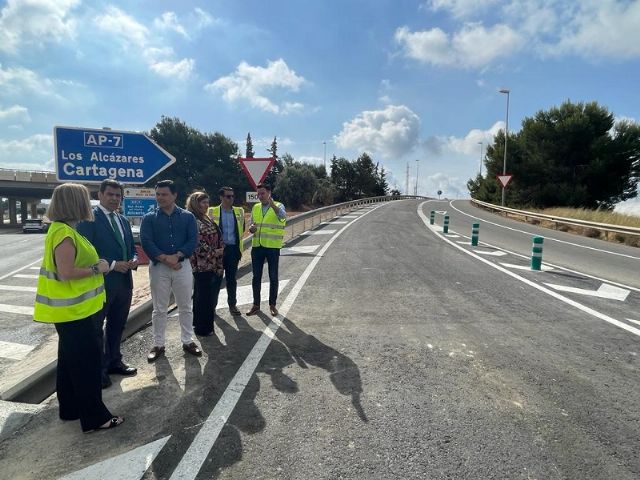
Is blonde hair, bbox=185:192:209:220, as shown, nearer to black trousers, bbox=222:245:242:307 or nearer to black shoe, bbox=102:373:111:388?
black trousers, bbox=222:245:242:307

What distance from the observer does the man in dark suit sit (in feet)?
13.0

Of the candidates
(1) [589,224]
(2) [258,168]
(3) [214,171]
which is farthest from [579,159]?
(3) [214,171]

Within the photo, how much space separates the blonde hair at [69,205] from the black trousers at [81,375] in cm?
81

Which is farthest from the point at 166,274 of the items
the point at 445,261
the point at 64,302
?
the point at 445,261

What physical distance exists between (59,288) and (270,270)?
133 inches

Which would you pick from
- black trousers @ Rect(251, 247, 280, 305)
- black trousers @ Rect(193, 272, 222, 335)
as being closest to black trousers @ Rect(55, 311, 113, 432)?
black trousers @ Rect(193, 272, 222, 335)

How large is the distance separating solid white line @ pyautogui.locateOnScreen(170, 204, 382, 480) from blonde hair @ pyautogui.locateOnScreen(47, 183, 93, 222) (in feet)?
6.10

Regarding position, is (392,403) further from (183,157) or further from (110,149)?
(183,157)

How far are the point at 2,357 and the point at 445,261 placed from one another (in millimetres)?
9155

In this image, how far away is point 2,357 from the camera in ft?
18.4

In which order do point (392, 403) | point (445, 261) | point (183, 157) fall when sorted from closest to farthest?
point (392, 403) < point (445, 261) < point (183, 157)

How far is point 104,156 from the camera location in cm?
543

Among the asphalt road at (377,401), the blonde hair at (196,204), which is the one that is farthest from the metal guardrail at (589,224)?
the blonde hair at (196,204)

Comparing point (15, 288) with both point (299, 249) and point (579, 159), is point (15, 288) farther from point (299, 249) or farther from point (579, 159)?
point (579, 159)
